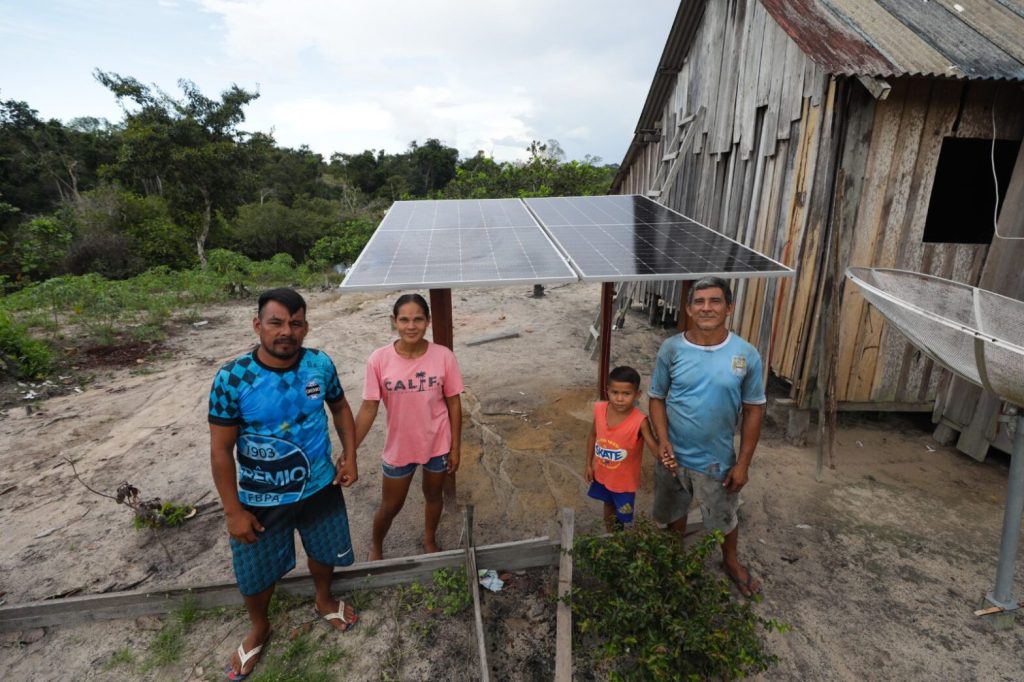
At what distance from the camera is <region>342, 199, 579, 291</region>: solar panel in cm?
353

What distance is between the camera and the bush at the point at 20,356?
23.5ft

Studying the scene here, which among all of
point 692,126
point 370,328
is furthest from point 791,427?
point 370,328

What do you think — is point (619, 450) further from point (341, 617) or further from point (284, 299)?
point (284, 299)

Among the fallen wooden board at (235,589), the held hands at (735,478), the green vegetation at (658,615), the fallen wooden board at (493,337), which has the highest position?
the held hands at (735,478)

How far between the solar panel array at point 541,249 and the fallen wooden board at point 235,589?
189 cm

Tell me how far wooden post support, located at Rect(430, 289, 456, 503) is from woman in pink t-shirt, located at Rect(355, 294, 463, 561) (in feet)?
2.95

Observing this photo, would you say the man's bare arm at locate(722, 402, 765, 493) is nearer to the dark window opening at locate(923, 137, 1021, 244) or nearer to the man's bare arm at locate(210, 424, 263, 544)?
the man's bare arm at locate(210, 424, 263, 544)

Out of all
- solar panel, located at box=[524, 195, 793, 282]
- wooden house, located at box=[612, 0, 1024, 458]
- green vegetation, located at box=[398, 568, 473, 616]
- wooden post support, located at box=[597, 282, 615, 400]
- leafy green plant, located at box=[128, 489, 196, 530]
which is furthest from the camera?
wooden post support, located at box=[597, 282, 615, 400]

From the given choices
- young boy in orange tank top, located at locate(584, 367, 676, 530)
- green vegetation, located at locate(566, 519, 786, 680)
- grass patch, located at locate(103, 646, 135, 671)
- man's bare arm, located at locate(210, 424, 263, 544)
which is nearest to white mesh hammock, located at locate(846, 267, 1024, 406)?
young boy in orange tank top, located at locate(584, 367, 676, 530)

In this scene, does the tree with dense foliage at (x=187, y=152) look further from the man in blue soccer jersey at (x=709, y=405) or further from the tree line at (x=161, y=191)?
the man in blue soccer jersey at (x=709, y=405)

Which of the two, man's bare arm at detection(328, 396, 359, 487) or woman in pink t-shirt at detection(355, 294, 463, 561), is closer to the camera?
man's bare arm at detection(328, 396, 359, 487)

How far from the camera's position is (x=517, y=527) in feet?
13.8

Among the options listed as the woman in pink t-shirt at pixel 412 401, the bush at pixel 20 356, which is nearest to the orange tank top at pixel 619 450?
the woman in pink t-shirt at pixel 412 401

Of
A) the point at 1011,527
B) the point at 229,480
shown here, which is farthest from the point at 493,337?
the point at 1011,527
